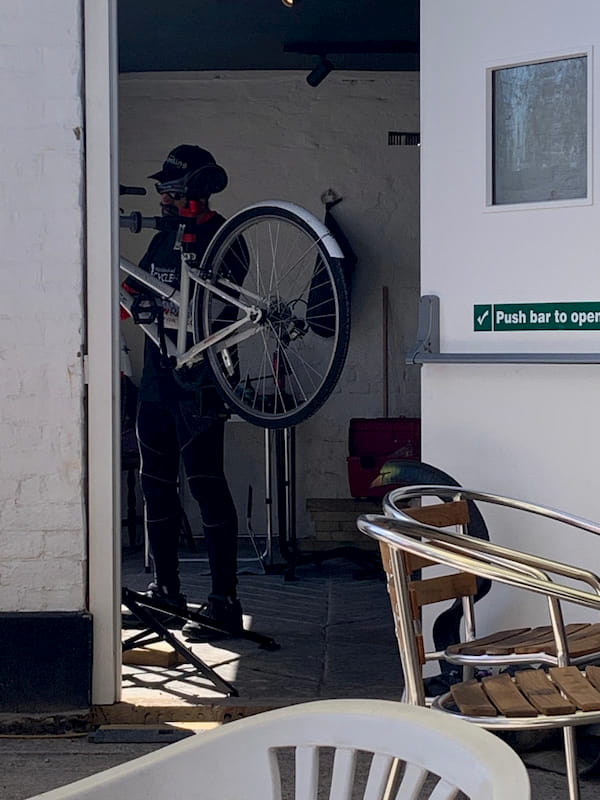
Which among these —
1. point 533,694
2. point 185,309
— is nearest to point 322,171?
point 185,309

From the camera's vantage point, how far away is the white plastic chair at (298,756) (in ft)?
3.97

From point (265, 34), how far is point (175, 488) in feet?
9.19

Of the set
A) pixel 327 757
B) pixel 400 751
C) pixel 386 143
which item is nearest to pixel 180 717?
pixel 327 757

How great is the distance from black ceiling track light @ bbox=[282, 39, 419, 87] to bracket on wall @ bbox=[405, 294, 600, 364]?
11.1ft

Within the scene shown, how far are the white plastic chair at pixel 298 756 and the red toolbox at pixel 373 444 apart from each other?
551cm

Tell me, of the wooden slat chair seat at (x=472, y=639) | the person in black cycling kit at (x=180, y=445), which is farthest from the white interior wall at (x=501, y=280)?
the person in black cycling kit at (x=180, y=445)

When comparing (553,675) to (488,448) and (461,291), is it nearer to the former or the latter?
(488,448)

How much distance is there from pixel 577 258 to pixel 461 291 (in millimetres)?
364

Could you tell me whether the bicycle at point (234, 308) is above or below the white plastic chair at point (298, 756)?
above

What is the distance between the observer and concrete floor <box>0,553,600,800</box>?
10.9 ft

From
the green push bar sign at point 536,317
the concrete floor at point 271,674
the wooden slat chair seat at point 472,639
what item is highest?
the green push bar sign at point 536,317

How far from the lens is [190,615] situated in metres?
4.42

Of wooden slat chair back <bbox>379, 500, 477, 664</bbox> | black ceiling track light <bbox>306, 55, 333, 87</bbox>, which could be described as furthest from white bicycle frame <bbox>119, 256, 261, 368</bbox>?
black ceiling track light <bbox>306, 55, 333, 87</bbox>

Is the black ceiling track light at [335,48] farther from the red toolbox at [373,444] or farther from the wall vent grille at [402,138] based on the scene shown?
Answer: the red toolbox at [373,444]
